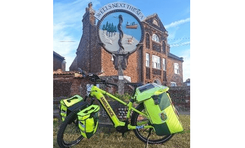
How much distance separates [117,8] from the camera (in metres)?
4.56

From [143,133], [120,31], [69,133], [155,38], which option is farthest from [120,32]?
[69,133]

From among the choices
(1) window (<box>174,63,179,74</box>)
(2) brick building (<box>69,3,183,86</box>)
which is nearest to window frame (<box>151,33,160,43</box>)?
(2) brick building (<box>69,3,183,86</box>)

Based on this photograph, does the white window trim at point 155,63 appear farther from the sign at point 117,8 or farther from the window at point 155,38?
the sign at point 117,8

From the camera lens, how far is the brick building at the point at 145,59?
4746 mm

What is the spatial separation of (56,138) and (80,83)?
1153 millimetres

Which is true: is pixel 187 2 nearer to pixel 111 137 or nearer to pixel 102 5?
pixel 102 5

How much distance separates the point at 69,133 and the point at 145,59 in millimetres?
2130

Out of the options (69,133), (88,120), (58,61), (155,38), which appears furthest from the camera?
(155,38)

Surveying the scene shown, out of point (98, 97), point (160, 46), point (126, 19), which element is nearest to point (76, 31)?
point (126, 19)

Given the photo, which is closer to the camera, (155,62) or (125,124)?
(125,124)

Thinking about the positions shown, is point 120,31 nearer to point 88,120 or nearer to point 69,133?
point 88,120

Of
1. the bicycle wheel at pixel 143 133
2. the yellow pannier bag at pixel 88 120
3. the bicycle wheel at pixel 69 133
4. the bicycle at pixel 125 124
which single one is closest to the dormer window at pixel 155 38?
the bicycle at pixel 125 124

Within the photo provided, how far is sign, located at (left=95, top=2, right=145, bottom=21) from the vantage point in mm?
4523

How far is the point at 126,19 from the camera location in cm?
469
